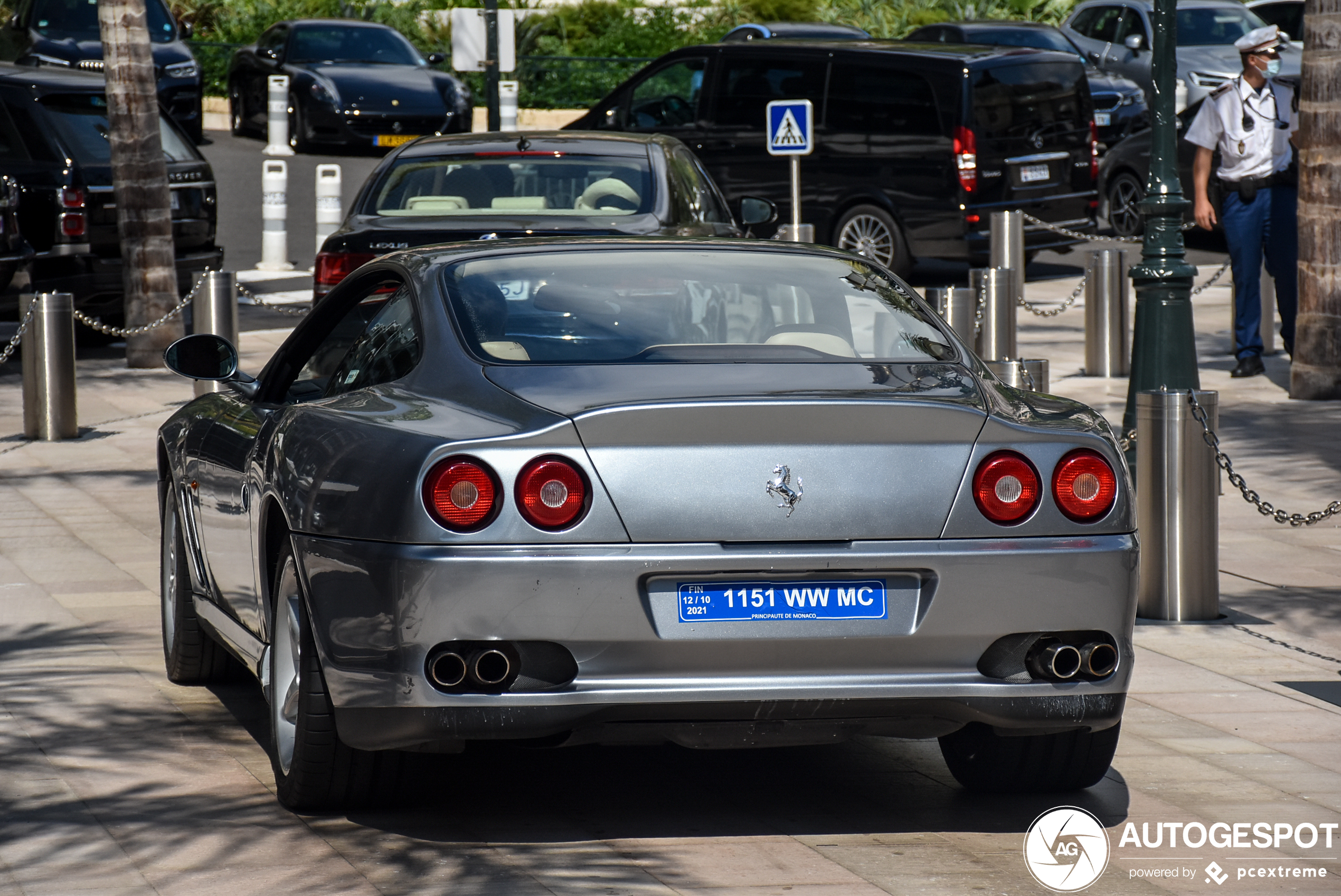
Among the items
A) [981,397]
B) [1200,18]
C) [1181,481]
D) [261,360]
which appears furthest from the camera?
[1200,18]

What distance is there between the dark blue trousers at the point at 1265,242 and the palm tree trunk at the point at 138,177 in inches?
291

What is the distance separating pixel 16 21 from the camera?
2756 cm

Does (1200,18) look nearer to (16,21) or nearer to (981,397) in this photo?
(16,21)

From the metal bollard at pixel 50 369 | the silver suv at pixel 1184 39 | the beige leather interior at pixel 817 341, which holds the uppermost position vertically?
the silver suv at pixel 1184 39

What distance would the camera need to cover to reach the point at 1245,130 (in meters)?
13.5

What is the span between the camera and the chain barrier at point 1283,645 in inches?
281

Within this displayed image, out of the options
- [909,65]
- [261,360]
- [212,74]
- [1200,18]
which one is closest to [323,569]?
[261,360]

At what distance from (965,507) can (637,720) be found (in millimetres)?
871

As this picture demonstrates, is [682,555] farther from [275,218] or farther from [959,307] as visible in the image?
[275,218]

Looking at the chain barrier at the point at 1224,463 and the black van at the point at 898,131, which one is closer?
the chain barrier at the point at 1224,463

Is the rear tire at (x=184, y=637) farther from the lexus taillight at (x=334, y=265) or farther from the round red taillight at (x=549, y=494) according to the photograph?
the lexus taillight at (x=334, y=265)

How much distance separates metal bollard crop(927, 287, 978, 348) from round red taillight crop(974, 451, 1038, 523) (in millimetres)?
7624

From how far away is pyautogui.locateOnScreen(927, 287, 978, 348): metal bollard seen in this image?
41.0 feet

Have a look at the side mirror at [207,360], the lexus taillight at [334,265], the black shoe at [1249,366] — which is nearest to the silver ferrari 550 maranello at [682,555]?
the side mirror at [207,360]
